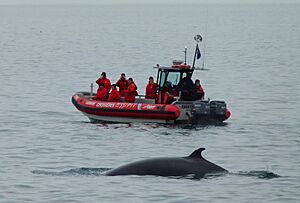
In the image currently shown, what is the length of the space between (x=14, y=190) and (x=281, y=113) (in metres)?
22.9

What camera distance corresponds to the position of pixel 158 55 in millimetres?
106125

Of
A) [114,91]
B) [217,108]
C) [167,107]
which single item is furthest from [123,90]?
[217,108]

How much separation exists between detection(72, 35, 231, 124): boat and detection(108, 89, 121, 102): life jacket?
239mm

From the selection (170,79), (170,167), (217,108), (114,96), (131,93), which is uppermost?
(170,79)

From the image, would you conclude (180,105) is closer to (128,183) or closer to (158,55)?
(128,183)

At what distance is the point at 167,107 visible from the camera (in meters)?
40.2

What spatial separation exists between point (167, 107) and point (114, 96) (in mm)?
2288

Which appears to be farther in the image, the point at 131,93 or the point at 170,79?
the point at 170,79

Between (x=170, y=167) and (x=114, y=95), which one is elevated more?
(x=114, y=95)

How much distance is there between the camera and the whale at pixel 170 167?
91.5ft

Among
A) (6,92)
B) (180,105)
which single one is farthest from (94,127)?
(6,92)

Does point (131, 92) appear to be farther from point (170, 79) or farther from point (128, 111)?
point (170, 79)

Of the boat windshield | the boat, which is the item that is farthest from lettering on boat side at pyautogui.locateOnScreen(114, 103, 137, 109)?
the boat windshield

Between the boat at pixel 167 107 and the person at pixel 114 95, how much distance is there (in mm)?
241
